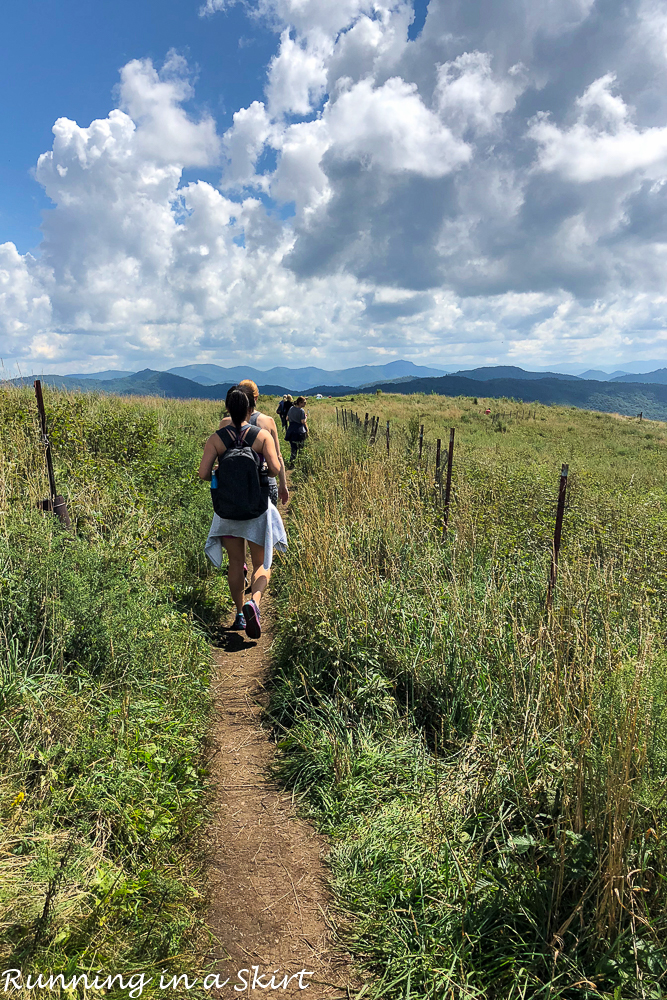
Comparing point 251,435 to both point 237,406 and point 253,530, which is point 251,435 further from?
point 253,530

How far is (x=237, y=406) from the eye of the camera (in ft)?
15.0

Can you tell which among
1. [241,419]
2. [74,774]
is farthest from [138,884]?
[241,419]

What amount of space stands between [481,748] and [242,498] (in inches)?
109

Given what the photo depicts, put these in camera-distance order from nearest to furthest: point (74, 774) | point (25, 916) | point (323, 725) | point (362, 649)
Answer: point (25, 916), point (74, 774), point (323, 725), point (362, 649)

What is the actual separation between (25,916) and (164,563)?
3999 mm

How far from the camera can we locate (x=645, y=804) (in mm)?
2033

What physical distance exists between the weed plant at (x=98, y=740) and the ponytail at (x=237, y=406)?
158cm

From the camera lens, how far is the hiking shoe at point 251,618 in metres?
4.78

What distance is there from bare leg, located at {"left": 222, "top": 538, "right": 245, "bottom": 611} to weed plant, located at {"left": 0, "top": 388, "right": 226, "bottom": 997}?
0.51 m

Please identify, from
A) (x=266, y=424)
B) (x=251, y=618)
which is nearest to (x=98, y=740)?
(x=251, y=618)

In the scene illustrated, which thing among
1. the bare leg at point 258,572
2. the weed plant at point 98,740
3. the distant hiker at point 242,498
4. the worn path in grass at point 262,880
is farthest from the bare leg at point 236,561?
the worn path in grass at point 262,880

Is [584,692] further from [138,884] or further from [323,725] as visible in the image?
[138,884]

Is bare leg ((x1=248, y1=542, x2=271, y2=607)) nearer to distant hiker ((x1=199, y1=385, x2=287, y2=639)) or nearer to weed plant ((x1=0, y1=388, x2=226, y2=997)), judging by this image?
distant hiker ((x1=199, y1=385, x2=287, y2=639))

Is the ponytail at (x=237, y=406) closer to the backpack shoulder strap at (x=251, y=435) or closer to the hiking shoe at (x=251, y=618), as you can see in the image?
the backpack shoulder strap at (x=251, y=435)
